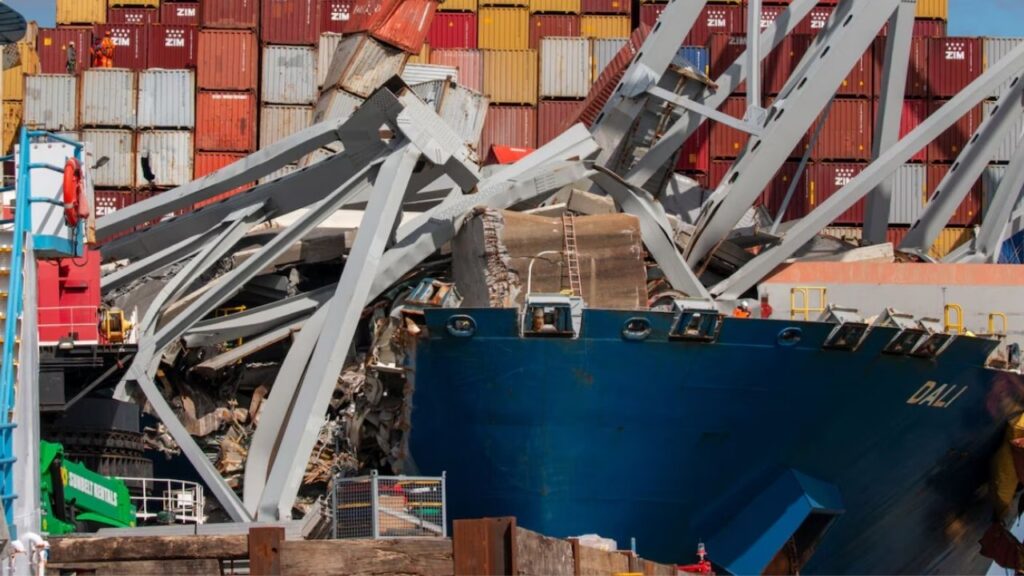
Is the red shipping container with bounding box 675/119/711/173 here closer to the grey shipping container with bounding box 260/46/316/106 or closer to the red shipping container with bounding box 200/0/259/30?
the grey shipping container with bounding box 260/46/316/106

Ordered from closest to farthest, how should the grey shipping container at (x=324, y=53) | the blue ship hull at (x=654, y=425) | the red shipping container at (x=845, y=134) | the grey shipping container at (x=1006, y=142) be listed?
1. the blue ship hull at (x=654, y=425)
2. the red shipping container at (x=845, y=134)
3. the grey shipping container at (x=1006, y=142)
4. the grey shipping container at (x=324, y=53)

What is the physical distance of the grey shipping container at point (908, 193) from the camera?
123 feet

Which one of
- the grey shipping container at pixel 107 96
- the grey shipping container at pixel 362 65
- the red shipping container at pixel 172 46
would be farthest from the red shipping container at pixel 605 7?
the grey shipping container at pixel 107 96

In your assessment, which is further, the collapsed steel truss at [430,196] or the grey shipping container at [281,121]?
the grey shipping container at [281,121]

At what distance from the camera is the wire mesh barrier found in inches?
771

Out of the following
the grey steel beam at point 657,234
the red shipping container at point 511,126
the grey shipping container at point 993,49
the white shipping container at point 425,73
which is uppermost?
the grey shipping container at point 993,49

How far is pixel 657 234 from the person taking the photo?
28297 millimetres

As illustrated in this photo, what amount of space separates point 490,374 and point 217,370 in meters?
7.07

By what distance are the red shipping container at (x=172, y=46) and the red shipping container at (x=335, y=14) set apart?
109 inches

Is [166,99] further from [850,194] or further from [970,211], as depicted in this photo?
[970,211]

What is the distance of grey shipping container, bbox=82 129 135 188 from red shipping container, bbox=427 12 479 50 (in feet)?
23.8

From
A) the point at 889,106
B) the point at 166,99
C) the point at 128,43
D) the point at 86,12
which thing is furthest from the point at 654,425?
the point at 86,12

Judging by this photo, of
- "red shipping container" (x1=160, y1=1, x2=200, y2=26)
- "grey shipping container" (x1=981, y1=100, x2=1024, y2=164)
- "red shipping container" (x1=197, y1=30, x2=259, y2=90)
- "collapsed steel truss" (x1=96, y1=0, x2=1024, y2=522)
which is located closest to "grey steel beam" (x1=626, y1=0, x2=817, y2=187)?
"collapsed steel truss" (x1=96, y1=0, x2=1024, y2=522)

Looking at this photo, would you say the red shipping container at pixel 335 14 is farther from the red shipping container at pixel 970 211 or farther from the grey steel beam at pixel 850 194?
the grey steel beam at pixel 850 194
